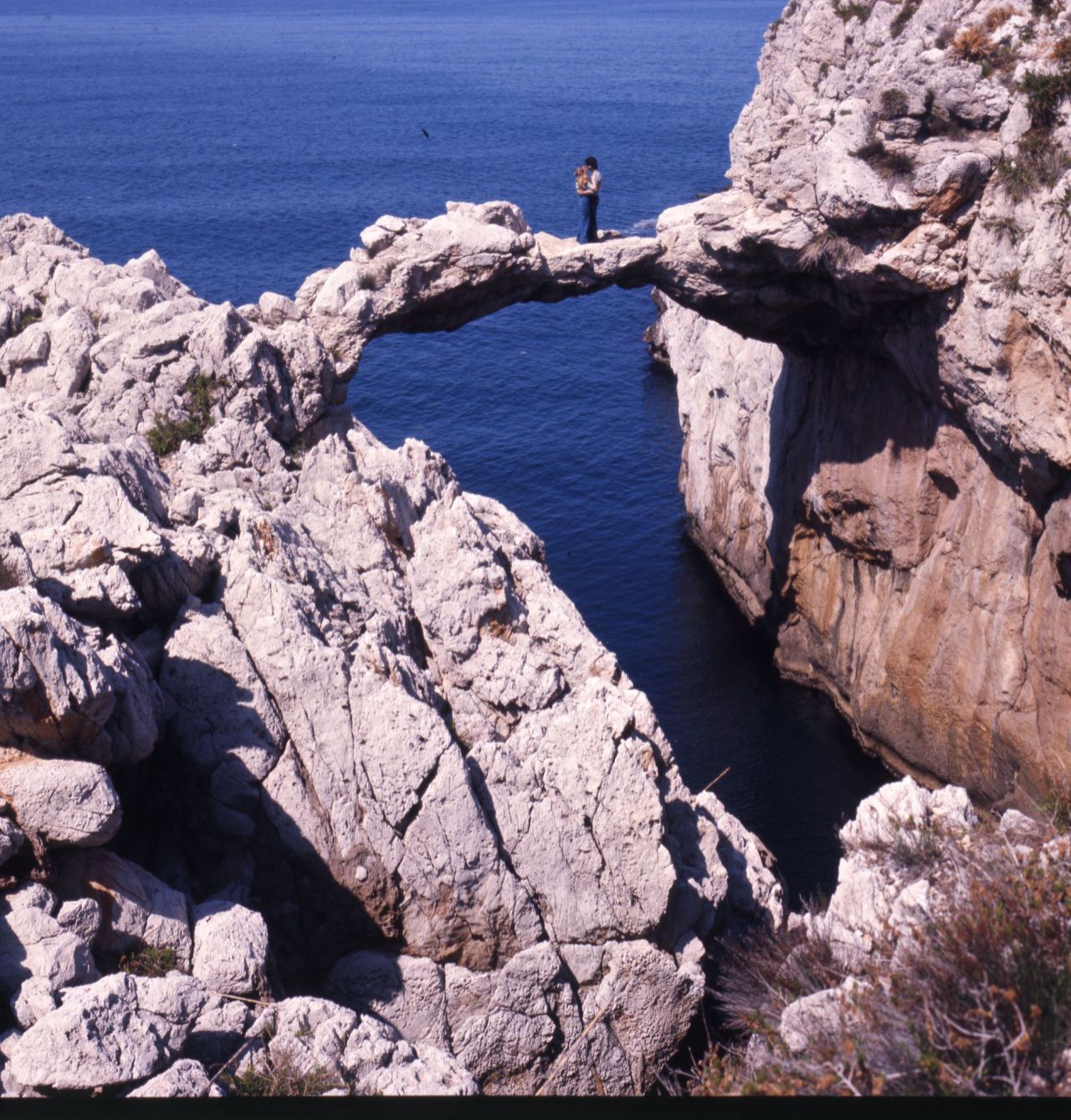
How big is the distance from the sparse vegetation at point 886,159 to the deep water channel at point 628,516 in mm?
19703

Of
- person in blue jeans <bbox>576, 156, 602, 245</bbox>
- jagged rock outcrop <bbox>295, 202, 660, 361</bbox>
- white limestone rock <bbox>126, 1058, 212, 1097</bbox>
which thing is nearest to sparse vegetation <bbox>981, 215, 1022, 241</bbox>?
jagged rock outcrop <bbox>295, 202, 660, 361</bbox>

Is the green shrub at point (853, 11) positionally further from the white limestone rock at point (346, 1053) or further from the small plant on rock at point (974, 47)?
the white limestone rock at point (346, 1053)

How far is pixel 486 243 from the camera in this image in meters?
34.3

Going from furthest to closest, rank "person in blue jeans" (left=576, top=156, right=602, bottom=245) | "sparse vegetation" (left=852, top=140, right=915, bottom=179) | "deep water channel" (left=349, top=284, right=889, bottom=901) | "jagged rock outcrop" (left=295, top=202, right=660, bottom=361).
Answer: "deep water channel" (left=349, top=284, right=889, bottom=901), "person in blue jeans" (left=576, top=156, right=602, bottom=245), "jagged rock outcrop" (left=295, top=202, right=660, bottom=361), "sparse vegetation" (left=852, top=140, right=915, bottom=179)

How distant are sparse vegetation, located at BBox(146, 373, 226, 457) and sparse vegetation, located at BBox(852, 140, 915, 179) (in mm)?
18082

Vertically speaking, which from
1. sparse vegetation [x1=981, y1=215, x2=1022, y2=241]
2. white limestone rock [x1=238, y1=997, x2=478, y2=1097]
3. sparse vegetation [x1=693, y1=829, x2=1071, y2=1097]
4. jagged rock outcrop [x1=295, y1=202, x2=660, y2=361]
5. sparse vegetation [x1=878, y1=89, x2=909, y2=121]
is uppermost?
sparse vegetation [x1=878, y1=89, x2=909, y2=121]

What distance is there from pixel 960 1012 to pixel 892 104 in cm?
2522

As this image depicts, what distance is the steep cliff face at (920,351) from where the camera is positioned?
28.8 m

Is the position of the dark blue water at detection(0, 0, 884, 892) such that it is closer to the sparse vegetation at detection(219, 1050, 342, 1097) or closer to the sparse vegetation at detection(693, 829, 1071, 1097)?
the sparse vegetation at detection(693, 829, 1071, 1097)

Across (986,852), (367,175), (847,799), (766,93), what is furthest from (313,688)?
(367,175)

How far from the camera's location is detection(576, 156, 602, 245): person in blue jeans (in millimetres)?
36719

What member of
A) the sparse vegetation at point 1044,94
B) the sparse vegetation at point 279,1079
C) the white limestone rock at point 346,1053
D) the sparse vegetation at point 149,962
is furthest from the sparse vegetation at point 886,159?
the sparse vegetation at point 279,1079

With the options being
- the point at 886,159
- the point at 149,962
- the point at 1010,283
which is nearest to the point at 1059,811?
the point at 1010,283

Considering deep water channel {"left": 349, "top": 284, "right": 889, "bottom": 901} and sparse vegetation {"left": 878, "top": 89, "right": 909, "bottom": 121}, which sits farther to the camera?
deep water channel {"left": 349, "top": 284, "right": 889, "bottom": 901}
